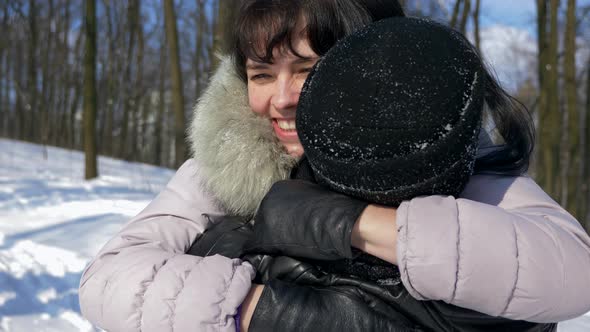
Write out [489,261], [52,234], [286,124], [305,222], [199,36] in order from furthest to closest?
→ [199,36]
[52,234]
[286,124]
[305,222]
[489,261]

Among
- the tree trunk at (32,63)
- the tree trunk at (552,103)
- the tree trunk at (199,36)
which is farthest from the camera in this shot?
the tree trunk at (199,36)

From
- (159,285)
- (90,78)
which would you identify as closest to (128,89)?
(90,78)

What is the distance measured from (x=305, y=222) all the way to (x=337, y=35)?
585 mm

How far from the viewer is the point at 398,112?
0.97 m

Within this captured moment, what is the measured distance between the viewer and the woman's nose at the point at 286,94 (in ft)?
4.64

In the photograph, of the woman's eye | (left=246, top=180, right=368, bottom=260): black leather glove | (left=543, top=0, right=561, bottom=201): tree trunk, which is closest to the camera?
(left=246, top=180, right=368, bottom=260): black leather glove

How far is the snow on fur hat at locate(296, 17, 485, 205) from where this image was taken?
97 cm

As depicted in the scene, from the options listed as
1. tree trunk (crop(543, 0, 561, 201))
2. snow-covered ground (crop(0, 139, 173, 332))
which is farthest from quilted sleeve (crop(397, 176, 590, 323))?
tree trunk (crop(543, 0, 561, 201))

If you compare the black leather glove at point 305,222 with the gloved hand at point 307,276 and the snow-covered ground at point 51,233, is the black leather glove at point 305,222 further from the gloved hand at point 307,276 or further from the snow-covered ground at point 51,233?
the snow-covered ground at point 51,233

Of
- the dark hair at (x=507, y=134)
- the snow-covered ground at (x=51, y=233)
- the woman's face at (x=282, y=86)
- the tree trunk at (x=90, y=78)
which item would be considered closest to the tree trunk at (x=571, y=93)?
the snow-covered ground at (x=51, y=233)

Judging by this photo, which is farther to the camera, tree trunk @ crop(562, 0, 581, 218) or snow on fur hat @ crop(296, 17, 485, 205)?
tree trunk @ crop(562, 0, 581, 218)

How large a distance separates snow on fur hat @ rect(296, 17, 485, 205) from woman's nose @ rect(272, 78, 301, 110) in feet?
1.10

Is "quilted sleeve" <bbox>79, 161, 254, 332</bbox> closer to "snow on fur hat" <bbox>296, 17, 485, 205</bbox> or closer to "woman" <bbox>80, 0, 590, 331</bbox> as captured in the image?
"woman" <bbox>80, 0, 590, 331</bbox>

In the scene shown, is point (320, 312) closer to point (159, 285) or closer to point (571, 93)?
point (159, 285)
